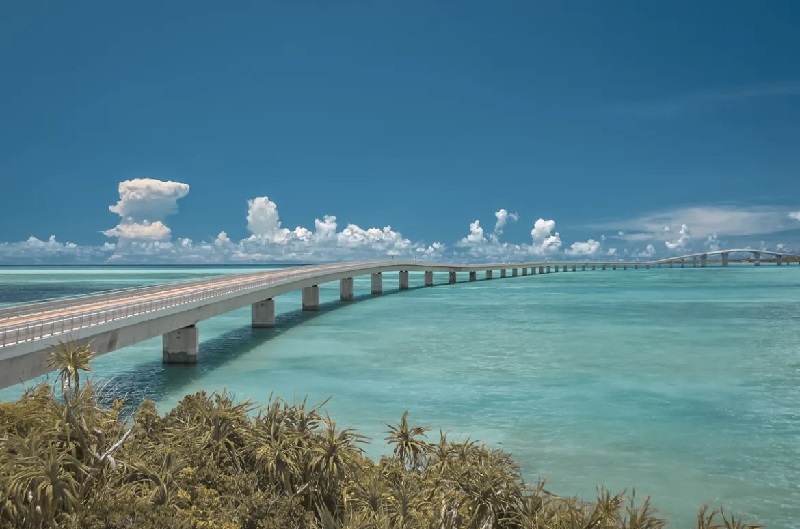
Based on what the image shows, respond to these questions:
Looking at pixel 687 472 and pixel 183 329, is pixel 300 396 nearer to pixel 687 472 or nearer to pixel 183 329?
pixel 183 329

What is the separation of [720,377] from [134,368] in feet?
107

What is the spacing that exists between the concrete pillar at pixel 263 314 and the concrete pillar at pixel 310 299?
2120 cm

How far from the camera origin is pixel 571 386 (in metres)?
34.9

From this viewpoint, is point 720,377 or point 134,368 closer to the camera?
point 720,377

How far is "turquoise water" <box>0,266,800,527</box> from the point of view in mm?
20859

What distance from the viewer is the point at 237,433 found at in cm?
1510

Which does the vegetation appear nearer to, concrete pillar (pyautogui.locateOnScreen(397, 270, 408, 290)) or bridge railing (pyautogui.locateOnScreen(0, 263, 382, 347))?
bridge railing (pyautogui.locateOnScreen(0, 263, 382, 347))

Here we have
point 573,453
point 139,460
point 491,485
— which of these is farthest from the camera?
point 573,453

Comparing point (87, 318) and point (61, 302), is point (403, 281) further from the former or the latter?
point (87, 318)

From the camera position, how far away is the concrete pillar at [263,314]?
2502 inches

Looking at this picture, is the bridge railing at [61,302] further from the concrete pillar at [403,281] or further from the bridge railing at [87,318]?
the concrete pillar at [403,281]

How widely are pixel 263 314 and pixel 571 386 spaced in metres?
35.7

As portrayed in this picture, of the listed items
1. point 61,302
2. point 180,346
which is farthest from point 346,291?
point 61,302

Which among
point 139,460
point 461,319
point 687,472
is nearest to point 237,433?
point 139,460
